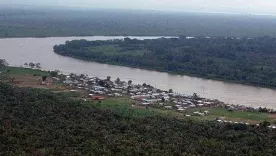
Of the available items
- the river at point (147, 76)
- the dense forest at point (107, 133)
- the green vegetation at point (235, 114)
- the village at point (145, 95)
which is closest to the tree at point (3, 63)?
the river at point (147, 76)

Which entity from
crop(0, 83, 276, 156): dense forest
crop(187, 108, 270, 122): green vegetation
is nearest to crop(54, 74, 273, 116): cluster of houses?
crop(187, 108, 270, 122): green vegetation

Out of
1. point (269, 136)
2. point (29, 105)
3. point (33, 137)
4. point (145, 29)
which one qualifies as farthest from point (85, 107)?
point (145, 29)

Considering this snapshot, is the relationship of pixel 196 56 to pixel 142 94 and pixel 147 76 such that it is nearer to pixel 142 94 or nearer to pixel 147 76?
pixel 147 76

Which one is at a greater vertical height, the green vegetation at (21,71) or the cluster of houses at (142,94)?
the green vegetation at (21,71)

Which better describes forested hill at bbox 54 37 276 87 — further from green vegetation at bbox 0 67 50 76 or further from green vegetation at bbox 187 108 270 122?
green vegetation at bbox 187 108 270 122

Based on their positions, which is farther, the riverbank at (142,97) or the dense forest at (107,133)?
the riverbank at (142,97)

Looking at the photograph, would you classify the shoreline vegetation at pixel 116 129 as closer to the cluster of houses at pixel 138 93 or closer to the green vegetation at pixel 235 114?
the green vegetation at pixel 235 114
